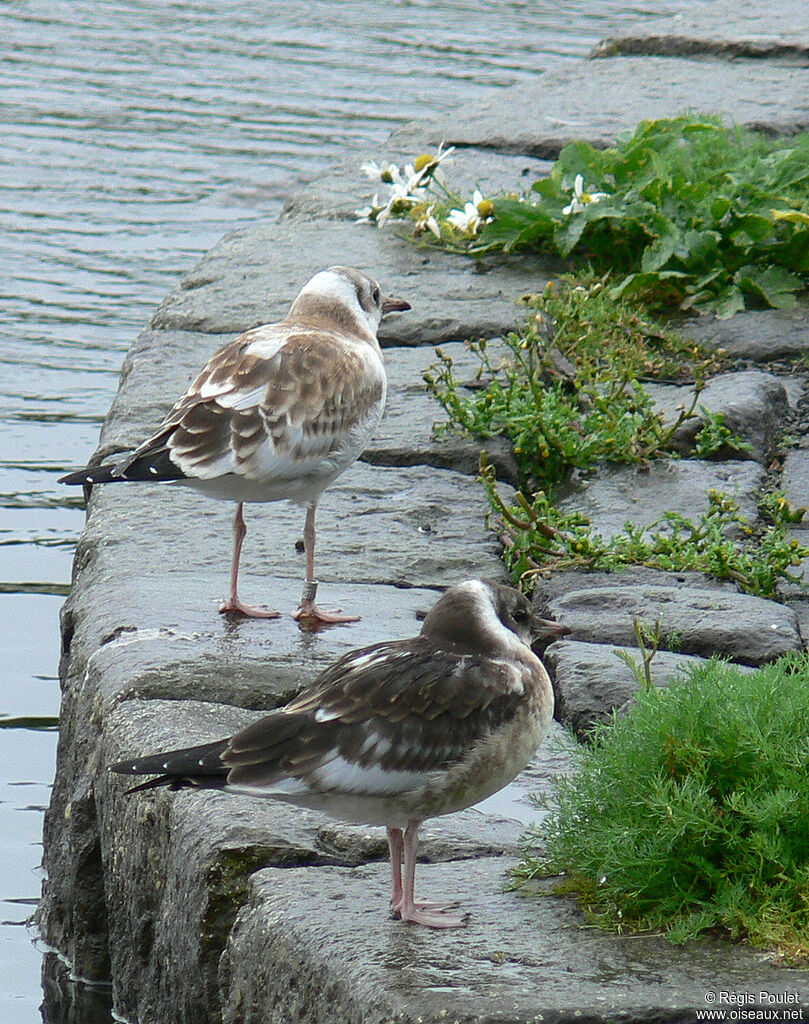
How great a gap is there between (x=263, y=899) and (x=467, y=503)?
7.83 ft

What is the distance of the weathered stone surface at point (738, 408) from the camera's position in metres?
5.96

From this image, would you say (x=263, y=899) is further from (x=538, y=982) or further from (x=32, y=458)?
(x=32, y=458)

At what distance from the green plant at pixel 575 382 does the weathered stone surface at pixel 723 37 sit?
4388 millimetres

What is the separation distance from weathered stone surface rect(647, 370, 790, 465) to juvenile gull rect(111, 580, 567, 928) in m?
2.56


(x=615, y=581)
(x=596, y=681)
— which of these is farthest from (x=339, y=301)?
(x=596, y=681)

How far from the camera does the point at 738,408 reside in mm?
6023

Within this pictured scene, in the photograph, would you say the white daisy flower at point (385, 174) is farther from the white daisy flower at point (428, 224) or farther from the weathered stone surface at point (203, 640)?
the weathered stone surface at point (203, 640)

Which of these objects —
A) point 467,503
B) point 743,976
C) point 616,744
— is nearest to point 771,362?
point 467,503

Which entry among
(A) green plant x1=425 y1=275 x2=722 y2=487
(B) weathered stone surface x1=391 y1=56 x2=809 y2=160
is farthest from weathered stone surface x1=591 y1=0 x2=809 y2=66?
→ (A) green plant x1=425 y1=275 x2=722 y2=487

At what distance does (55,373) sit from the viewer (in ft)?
31.5

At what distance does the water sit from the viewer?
6.76 metres

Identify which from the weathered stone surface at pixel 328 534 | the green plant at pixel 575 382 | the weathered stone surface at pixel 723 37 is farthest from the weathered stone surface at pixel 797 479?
the weathered stone surface at pixel 723 37

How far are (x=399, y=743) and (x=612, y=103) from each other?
6.96 metres

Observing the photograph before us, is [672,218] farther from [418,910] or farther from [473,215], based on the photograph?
[418,910]
